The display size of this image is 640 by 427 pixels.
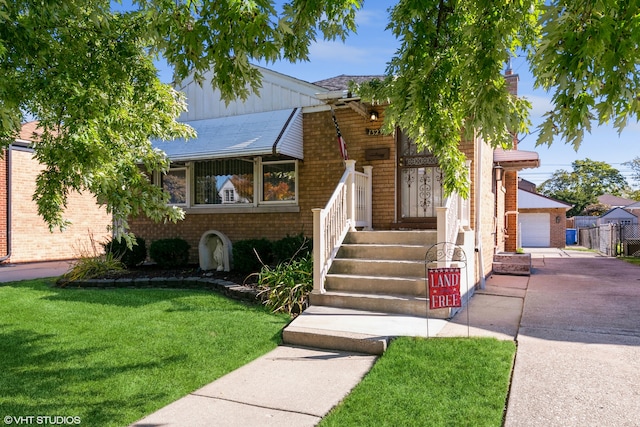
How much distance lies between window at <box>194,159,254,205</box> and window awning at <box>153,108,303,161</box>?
77cm

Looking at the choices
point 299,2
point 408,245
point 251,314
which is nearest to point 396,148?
point 408,245

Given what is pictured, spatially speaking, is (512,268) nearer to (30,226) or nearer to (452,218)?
(452,218)

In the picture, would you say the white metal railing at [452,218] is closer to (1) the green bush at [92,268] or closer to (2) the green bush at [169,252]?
(2) the green bush at [169,252]

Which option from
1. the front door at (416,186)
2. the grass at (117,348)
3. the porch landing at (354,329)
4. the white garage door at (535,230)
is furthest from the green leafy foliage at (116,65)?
the white garage door at (535,230)

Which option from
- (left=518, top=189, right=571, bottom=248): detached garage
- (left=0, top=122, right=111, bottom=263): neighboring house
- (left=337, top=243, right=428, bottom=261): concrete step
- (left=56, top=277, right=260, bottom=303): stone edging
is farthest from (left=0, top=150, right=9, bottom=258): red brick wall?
(left=518, top=189, right=571, bottom=248): detached garage

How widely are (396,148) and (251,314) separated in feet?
15.2

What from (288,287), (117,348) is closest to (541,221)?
(288,287)

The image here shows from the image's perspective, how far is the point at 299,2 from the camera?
3838mm

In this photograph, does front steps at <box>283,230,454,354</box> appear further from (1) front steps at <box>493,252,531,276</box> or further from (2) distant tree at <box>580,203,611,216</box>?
(2) distant tree at <box>580,203,611,216</box>

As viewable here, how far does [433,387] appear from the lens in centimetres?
386

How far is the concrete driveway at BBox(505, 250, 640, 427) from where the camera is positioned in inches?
132

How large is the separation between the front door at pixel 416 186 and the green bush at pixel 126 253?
6.39 meters

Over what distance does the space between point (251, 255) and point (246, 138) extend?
2.53m

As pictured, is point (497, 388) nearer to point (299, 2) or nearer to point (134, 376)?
point (134, 376)
